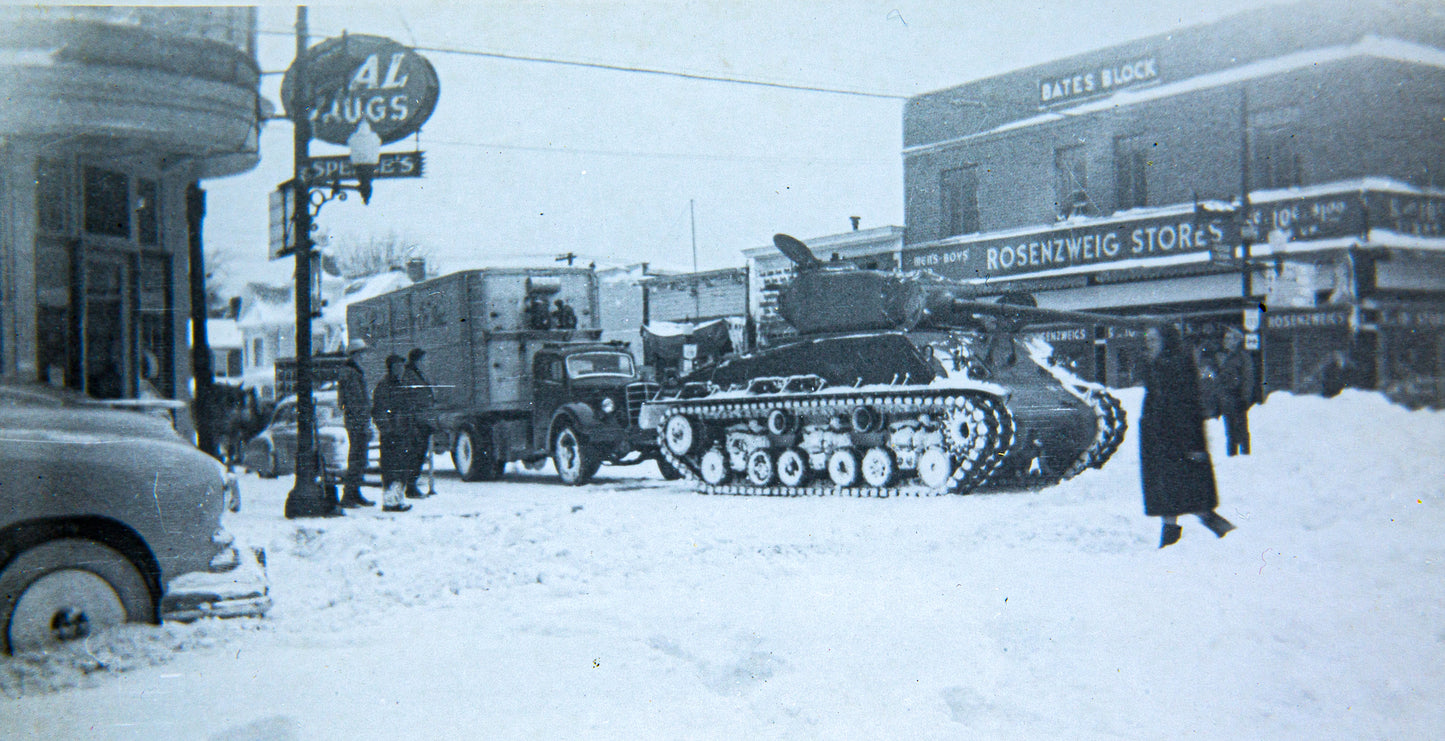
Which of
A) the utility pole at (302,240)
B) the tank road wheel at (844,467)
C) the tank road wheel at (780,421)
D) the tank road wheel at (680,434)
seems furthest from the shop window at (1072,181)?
the tank road wheel at (680,434)

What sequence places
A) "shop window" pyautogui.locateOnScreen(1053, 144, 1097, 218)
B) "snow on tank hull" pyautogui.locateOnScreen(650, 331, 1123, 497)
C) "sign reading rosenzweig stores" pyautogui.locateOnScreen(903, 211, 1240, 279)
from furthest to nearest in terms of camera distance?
1. "snow on tank hull" pyautogui.locateOnScreen(650, 331, 1123, 497)
2. "shop window" pyautogui.locateOnScreen(1053, 144, 1097, 218)
3. "sign reading rosenzweig stores" pyautogui.locateOnScreen(903, 211, 1240, 279)

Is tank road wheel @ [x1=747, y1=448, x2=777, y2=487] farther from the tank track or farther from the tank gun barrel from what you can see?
the tank gun barrel

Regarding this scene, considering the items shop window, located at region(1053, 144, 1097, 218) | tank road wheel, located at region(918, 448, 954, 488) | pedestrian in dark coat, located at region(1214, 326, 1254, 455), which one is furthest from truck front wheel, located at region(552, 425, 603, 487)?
pedestrian in dark coat, located at region(1214, 326, 1254, 455)

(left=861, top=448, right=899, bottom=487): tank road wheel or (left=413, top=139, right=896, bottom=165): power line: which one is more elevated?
(left=413, top=139, right=896, bottom=165): power line

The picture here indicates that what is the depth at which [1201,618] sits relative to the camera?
3154 mm

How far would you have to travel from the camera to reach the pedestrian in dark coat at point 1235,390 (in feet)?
10.7

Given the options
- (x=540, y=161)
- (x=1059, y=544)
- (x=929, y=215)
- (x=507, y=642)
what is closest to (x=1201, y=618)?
(x=1059, y=544)

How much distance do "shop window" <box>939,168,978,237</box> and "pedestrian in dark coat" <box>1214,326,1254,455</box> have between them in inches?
44.1

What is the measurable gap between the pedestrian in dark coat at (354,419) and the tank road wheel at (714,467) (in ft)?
14.1

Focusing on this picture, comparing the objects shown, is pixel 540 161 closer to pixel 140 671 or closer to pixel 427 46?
pixel 427 46

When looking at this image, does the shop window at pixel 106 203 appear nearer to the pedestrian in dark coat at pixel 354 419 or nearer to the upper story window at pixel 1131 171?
the pedestrian in dark coat at pixel 354 419

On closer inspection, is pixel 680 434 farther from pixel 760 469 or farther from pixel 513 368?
pixel 513 368

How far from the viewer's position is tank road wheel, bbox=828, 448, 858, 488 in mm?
7734

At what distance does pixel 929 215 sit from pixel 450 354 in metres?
2.62
